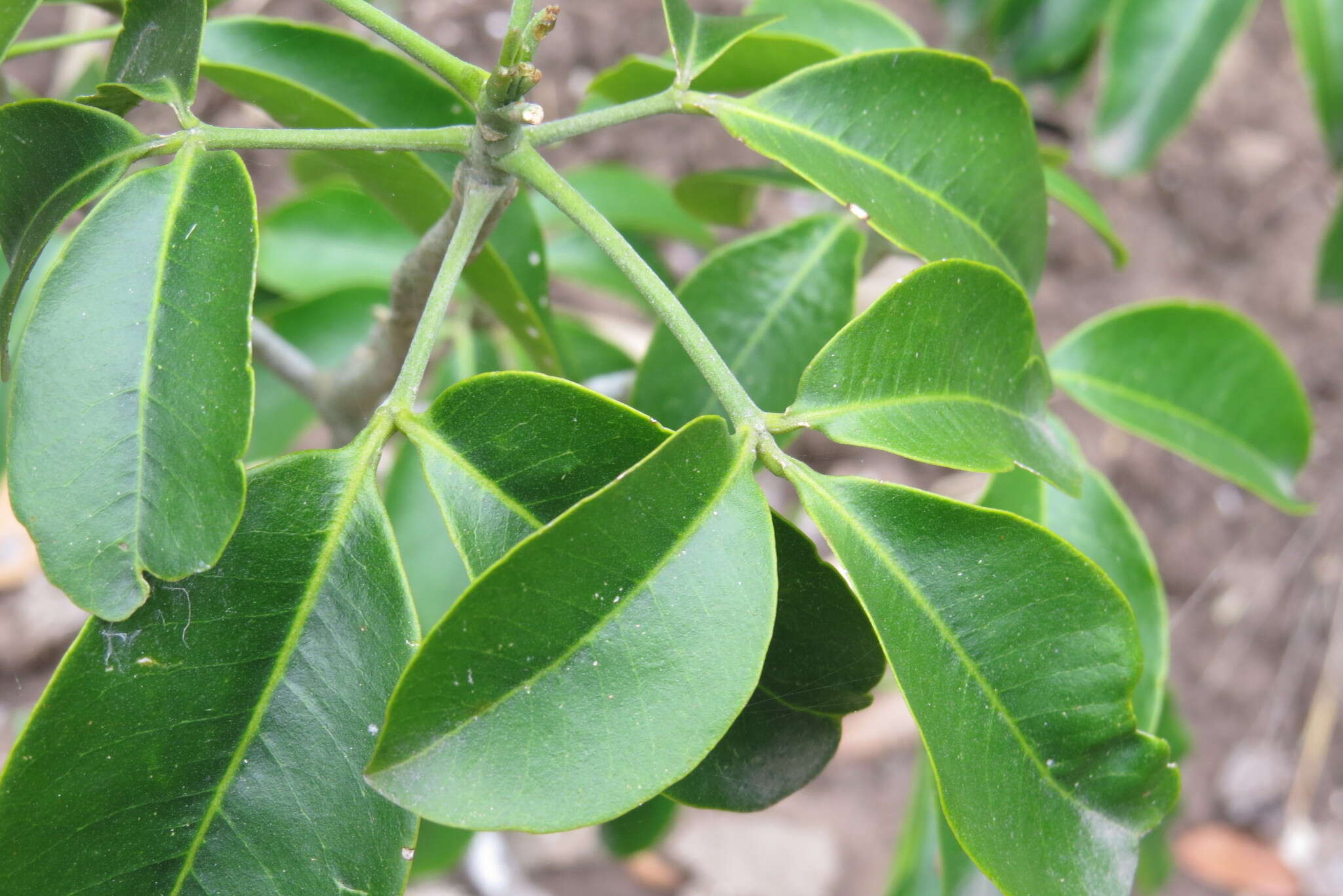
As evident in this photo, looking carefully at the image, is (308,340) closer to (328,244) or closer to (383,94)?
Result: (328,244)

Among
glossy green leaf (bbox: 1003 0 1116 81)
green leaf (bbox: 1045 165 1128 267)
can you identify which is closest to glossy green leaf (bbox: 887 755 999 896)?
green leaf (bbox: 1045 165 1128 267)

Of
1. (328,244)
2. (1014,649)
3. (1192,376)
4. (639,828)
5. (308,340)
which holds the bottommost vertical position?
(639,828)

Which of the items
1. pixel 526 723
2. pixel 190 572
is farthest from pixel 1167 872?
pixel 190 572

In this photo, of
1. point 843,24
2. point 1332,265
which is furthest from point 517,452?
point 1332,265

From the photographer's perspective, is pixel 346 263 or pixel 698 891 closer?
pixel 346 263

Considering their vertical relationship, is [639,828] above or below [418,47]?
below

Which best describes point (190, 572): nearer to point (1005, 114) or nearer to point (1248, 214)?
point (1005, 114)

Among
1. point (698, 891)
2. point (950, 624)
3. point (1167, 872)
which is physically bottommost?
point (698, 891)
